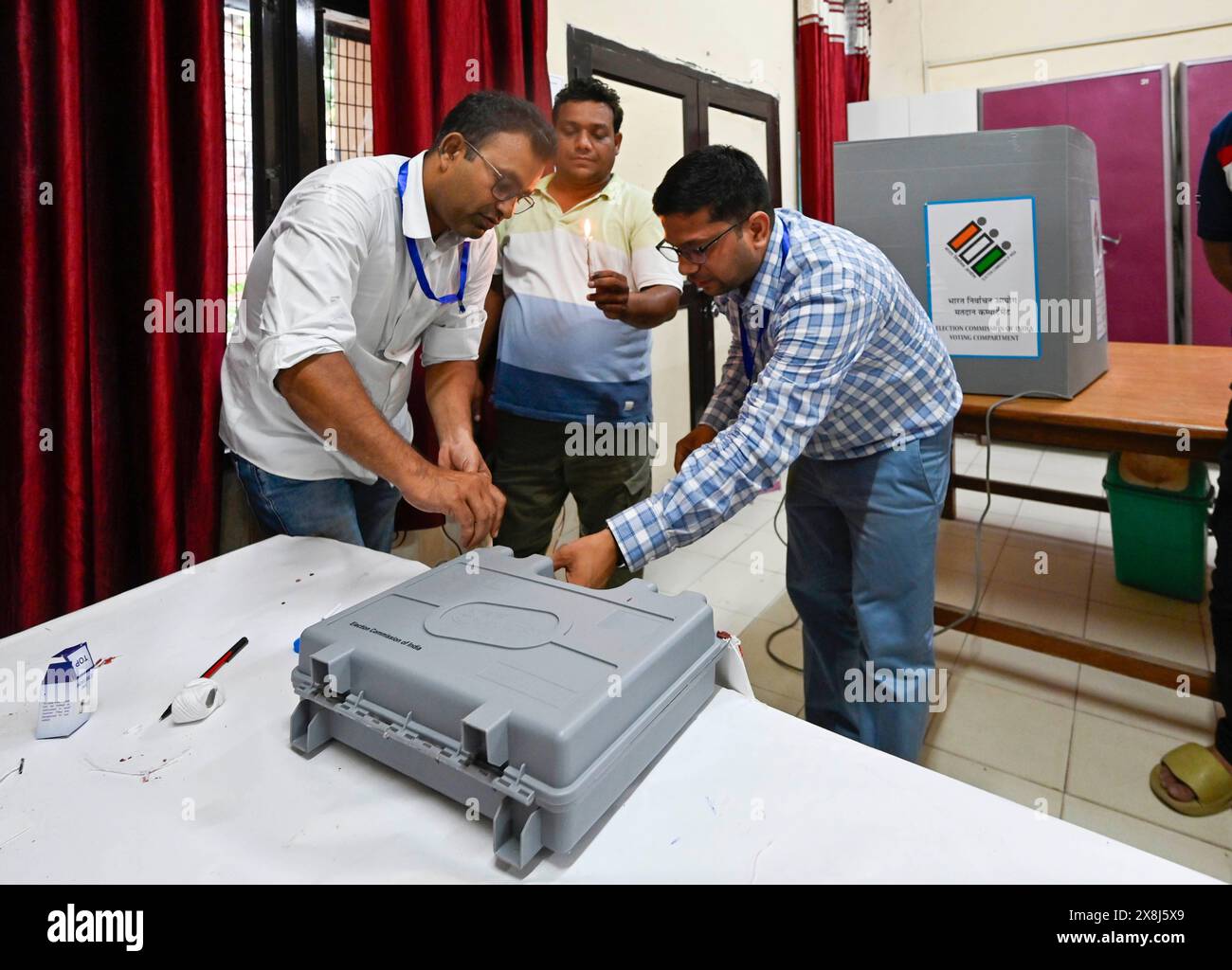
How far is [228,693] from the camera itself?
835 mm

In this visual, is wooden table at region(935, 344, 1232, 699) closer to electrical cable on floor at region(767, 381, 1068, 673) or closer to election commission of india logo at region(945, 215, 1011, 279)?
electrical cable on floor at region(767, 381, 1068, 673)

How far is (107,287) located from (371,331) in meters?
0.50

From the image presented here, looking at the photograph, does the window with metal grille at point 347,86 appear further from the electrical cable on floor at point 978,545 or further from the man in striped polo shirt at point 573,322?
the electrical cable on floor at point 978,545

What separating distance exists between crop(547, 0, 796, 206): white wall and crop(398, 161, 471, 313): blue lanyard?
4.22ft

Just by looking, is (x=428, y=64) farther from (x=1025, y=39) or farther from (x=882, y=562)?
(x=1025, y=39)

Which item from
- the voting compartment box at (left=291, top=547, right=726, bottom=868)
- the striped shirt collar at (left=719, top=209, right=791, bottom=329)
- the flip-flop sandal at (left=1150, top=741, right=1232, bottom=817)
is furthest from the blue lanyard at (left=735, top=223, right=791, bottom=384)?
the flip-flop sandal at (left=1150, top=741, right=1232, bottom=817)

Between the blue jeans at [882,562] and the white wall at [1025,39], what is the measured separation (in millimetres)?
4157

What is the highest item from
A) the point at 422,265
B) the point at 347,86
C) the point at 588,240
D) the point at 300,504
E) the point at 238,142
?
the point at 347,86

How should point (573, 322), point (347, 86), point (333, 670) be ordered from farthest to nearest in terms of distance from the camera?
1. point (573, 322)
2. point (347, 86)
3. point (333, 670)

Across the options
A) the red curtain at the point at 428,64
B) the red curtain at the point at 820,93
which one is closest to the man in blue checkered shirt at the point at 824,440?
the red curtain at the point at 428,64

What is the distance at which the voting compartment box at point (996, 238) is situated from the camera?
164 centimetres

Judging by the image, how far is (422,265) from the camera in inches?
51.4

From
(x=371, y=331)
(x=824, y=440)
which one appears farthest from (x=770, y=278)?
(x=371, y=331)
